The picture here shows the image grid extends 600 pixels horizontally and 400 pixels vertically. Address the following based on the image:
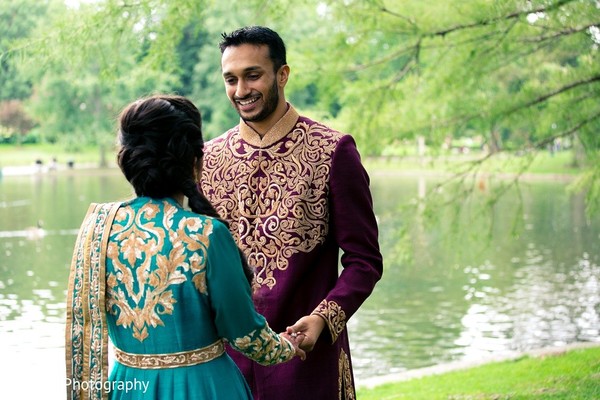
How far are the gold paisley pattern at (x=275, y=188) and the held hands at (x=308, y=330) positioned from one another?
222mm

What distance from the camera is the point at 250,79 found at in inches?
103

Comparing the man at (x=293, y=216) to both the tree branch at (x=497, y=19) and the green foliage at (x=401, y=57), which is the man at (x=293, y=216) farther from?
the tree branch at (x=497, y=19)

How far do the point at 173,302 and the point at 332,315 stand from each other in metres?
0.61

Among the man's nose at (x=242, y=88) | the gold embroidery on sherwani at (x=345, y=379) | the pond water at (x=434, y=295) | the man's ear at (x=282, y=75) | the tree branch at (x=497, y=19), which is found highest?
the tree branch at (x=497, y=19)

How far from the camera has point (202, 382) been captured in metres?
2.05

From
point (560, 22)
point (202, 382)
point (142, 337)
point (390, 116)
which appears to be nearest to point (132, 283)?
point (142, 337)

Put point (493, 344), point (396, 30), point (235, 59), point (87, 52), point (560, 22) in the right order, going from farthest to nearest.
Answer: point (493, 344) < point (396, 30) < point (560, 22) < point (87, 52) < point (235, 59)

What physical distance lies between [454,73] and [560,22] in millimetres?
858

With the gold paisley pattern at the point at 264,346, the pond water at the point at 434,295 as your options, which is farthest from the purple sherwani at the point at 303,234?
the pond water at the point at 434,295

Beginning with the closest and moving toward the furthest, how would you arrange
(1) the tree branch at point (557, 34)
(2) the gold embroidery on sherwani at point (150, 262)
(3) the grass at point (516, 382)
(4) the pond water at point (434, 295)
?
(2) the gold embroidery on sherwani at point (150, 262) < (3) the grass at point (516, 382) < (1) the tree branch at point (557, 34) < (4) the pond water at point (434, 295)

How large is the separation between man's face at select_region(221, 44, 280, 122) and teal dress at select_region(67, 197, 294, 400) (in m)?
0.68

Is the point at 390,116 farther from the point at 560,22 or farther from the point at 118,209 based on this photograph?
the point at 118,209

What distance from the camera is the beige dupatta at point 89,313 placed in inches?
80.2

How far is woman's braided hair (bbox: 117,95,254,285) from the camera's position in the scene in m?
2.04
